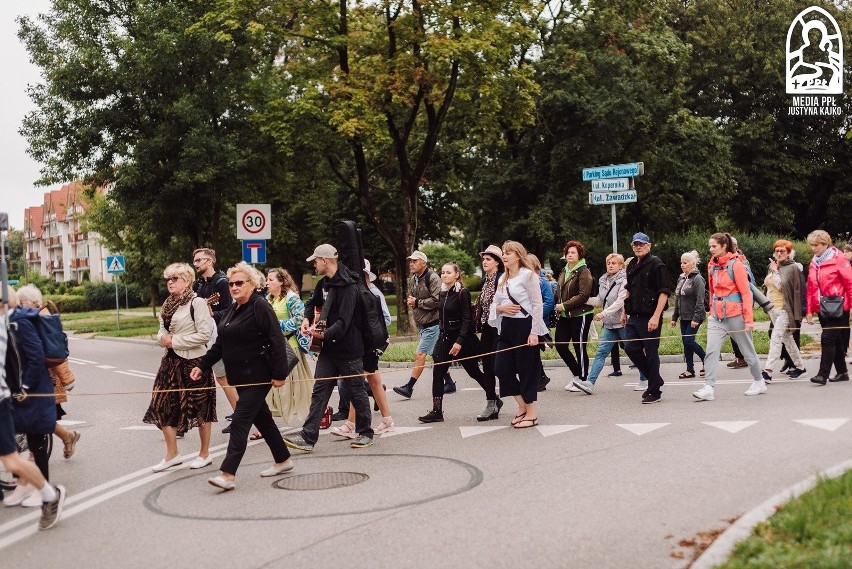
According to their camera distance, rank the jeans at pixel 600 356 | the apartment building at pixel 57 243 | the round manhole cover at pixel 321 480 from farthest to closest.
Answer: the apartment building at pixel 57 243
the jeans at pixel 600 356
the round manhole cover at pixel 321 480

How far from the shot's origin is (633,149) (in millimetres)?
35844

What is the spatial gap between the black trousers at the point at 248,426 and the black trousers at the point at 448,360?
8.99ft

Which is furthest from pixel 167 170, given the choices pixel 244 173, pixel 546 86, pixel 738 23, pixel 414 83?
pixel 738 23

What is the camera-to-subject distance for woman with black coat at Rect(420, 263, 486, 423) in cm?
999

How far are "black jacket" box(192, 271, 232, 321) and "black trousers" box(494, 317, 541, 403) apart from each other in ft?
9.30

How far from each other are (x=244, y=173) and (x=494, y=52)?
855 cm

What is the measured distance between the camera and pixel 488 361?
10219 mm

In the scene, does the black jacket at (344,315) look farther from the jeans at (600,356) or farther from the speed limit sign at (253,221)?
the speed limit sign at (253,221)

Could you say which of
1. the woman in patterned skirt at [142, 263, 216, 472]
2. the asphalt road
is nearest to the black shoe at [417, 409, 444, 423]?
the asphalt road

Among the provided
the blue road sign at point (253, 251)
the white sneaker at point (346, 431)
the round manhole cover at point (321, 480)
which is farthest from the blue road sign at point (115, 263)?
the round manhole cover at point (321, 480)

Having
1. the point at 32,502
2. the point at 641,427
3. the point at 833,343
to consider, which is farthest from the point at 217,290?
the point at 833,343

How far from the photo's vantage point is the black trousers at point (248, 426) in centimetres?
709

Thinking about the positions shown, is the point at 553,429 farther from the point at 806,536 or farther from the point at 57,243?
the point at 57,243

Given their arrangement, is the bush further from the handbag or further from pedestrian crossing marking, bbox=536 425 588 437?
pedestrian crossing marking, bbox=536 425 588 437
